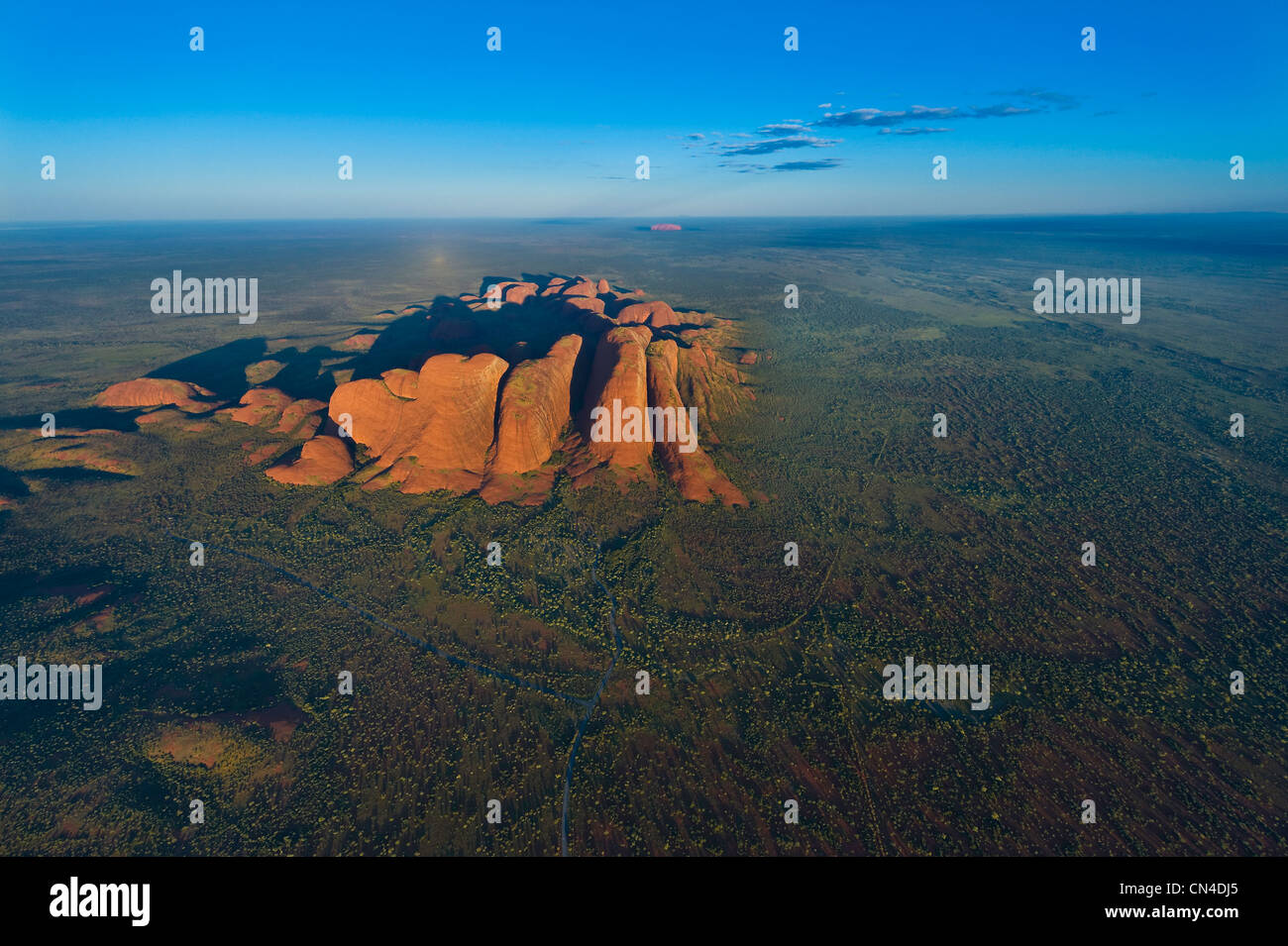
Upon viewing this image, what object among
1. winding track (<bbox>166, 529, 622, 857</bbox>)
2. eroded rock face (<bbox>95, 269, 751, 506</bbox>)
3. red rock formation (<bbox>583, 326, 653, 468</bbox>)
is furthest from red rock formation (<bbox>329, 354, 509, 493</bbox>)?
winding track (<bbox>166, 529, 622, 857</bbox>)

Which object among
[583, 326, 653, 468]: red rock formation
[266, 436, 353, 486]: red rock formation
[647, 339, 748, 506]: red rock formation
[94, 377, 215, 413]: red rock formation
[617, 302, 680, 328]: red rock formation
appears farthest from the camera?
[617, 302, 680, 328]: red rock formation

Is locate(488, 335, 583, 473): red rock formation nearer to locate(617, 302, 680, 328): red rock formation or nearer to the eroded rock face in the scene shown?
the eroded rock face

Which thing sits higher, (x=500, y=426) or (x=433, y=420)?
(x=433, y=420)

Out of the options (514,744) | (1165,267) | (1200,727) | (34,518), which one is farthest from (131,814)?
(1165,267)

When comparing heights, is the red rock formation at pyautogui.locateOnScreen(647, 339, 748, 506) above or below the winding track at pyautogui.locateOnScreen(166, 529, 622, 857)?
above

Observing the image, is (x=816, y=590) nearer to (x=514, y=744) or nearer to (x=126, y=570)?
(x=514, y=744)

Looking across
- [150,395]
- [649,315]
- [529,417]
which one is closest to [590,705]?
[529,417]

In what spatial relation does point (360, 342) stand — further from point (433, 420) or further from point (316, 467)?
point (433, 420)

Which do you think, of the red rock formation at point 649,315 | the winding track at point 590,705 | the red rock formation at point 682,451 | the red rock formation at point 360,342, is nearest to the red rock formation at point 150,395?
the red rock formation at point 360,342

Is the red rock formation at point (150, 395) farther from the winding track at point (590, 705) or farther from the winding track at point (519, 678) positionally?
the winding track at point (590, 705)
